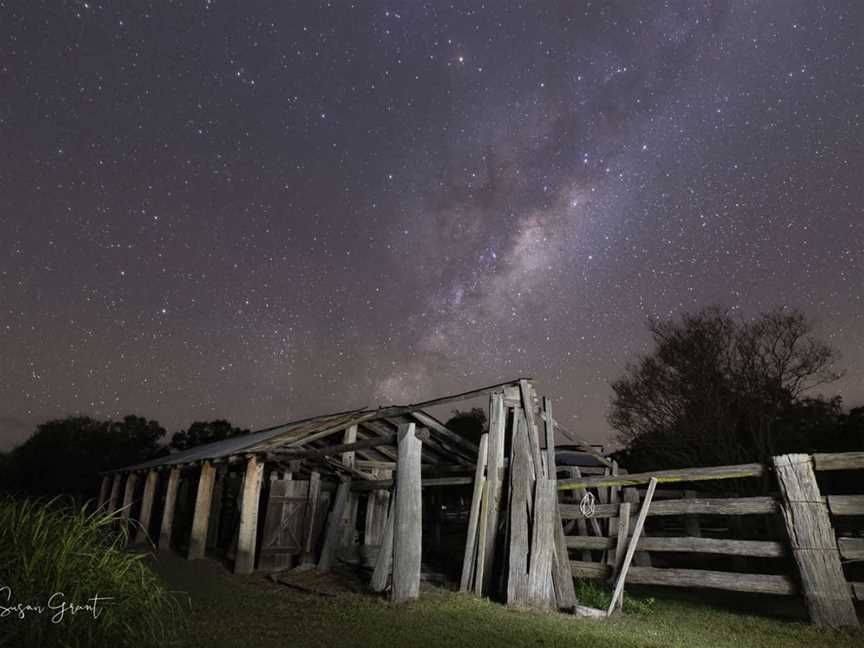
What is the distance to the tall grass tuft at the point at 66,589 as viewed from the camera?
154 inches

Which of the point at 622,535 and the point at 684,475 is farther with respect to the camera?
the point at 622,535

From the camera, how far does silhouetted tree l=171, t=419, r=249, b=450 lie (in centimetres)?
4259

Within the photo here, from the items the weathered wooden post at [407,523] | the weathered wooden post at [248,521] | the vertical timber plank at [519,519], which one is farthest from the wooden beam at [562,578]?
the weathered wooden post at [248,521]

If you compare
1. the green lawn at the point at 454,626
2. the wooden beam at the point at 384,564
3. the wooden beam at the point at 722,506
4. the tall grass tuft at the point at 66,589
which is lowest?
the green lawn at the point at 454,626

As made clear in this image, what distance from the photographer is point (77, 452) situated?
126 feet

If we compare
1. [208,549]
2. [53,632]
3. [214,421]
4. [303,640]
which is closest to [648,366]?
[208,549]

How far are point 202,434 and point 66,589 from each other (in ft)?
138

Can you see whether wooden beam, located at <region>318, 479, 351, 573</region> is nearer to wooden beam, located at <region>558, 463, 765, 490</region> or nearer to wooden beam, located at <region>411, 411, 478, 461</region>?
wooden beam, located at <region>411, 411, 478, 461</region>

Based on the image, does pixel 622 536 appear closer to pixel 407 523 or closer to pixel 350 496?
pixel 407 523


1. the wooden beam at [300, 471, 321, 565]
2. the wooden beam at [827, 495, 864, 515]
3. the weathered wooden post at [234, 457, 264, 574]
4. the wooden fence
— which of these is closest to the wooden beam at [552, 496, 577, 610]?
the wooden fence

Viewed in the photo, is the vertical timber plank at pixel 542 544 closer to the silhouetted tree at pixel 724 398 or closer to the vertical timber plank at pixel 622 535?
the vertical timber plank at pixel 622 535

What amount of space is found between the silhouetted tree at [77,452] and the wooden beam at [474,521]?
36.8 m

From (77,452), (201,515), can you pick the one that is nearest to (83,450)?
(77,452)

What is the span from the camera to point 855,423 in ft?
76.3
